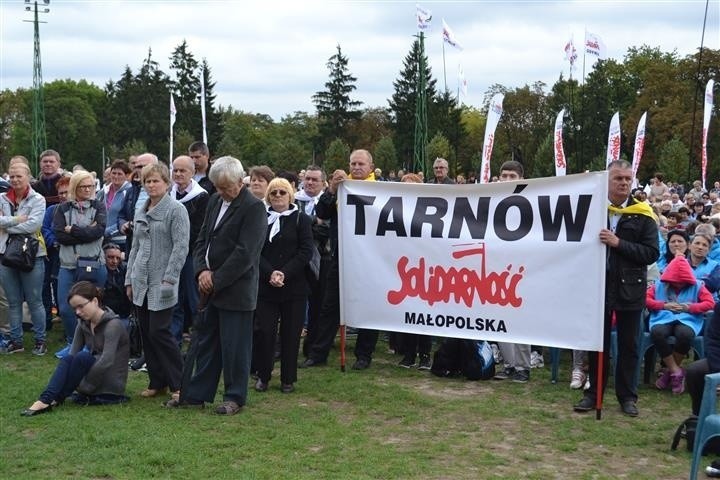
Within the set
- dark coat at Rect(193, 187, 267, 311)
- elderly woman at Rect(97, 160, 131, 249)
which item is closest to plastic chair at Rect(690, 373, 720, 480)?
dark coat at Rect(193, 187, 267, 311)

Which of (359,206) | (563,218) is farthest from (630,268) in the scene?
(359,206)

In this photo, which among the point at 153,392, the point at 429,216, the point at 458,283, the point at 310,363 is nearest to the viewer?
the point at 153,392

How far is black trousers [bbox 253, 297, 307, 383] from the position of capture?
7.79 m

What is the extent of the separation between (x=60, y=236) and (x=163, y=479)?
4525 millimetres

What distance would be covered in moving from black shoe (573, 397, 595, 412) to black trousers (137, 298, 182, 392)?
342cm

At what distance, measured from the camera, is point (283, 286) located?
7.75 meters

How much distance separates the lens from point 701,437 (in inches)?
209

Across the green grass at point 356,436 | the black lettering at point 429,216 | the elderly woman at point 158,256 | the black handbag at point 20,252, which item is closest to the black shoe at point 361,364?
the green grass at point 356,436

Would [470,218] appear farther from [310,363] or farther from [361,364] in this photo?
[310,363]

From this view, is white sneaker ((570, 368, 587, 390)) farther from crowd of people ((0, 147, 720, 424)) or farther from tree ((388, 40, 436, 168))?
tree ((388, 40, 436, 168))

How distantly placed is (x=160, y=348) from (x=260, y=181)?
1993mm

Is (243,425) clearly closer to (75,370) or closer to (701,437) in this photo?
(75,370)

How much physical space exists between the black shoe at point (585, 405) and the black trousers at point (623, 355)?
0.05 m

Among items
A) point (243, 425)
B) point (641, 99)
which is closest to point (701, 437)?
point (243, 425)
